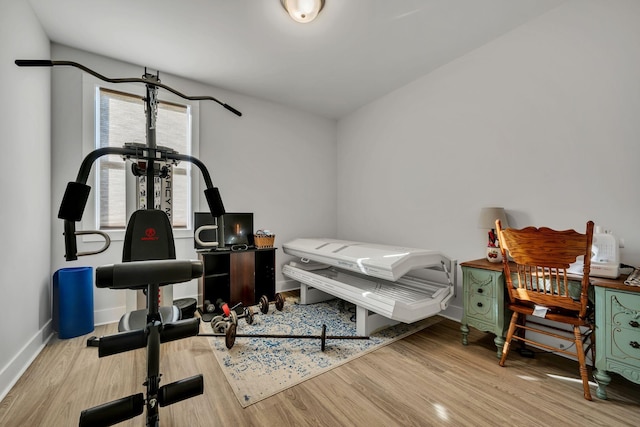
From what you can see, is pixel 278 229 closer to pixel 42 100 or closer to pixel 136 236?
pixel 136 236

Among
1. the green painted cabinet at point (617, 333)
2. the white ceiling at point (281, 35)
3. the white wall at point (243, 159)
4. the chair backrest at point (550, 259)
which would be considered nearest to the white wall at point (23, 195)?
the white wall at point (243, 159)

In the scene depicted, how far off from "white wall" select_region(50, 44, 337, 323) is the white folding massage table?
95cm

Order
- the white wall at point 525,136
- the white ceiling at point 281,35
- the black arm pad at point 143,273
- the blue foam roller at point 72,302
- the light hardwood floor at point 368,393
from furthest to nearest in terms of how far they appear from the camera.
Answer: the blue foam roller at point 72,302 < the white ceiling at point 281,35 < the white wall at point 525,136 < the light hardwood floor at point 368,393 < the black arm pad at point 143,273

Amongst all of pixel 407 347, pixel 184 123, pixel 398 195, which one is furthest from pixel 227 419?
pixel 184 123

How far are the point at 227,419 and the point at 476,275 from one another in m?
2.15

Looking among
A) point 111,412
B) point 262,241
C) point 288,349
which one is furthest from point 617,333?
point 262,241

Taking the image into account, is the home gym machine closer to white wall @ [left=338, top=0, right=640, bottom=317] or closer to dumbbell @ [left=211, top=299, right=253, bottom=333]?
dumbbell @ [left=211, top=299, right=253, bottom=333]

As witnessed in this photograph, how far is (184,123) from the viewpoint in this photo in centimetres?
340

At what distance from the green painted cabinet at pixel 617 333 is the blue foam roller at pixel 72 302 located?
13.4 ft

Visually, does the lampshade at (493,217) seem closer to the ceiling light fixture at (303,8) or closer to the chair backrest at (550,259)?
the chair backrest at (550,259)

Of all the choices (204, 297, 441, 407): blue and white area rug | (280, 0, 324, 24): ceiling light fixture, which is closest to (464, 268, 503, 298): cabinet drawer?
(204, 297, 441, 407): blue and white area rug

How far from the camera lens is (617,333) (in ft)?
5.30

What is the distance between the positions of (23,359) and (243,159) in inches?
112

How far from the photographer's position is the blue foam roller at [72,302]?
7.90 ft
